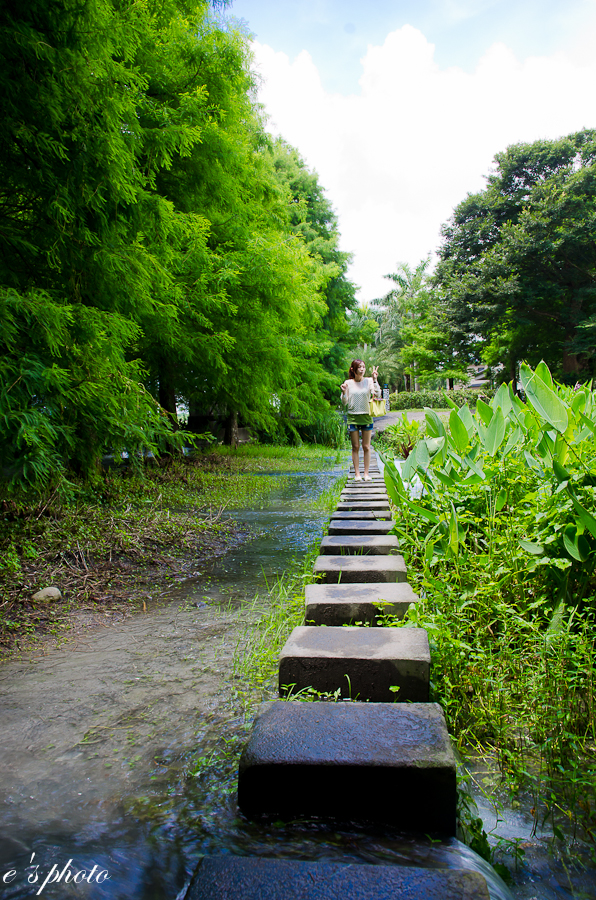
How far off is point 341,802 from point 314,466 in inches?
466

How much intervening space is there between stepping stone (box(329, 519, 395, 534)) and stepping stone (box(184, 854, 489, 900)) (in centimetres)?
270

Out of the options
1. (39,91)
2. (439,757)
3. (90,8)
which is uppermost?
(90,8)

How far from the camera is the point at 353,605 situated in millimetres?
2486

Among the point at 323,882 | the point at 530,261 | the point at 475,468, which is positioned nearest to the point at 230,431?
the point at 475,468

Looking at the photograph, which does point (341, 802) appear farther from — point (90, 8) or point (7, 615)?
point (90, 8)

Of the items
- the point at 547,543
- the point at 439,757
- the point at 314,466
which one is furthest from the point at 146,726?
the point at 314,466

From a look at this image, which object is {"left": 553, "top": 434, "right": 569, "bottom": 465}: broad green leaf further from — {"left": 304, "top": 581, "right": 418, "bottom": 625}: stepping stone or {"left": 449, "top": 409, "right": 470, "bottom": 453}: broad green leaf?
{"left": 304, "top": 581, "right": 418, "bottom": 625}: stepping stone

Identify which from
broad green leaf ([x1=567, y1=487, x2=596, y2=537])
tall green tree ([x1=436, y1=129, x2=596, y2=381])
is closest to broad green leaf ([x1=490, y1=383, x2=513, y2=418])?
broad green leaf ([x1=567, y1=487, x2=596, y2=537])

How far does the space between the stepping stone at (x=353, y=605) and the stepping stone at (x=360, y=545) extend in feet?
2.71

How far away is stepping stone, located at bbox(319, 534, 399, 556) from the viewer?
11.3ft

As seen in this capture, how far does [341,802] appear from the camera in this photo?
1.45 meters

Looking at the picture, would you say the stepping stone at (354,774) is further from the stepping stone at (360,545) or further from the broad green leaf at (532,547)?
the stepping stone at (360,545)

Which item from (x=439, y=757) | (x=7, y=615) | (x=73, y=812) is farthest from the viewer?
(x=7, y=615)

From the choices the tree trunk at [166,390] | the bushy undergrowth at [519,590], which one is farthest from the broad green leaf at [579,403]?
the tree trunk at [166,390]
